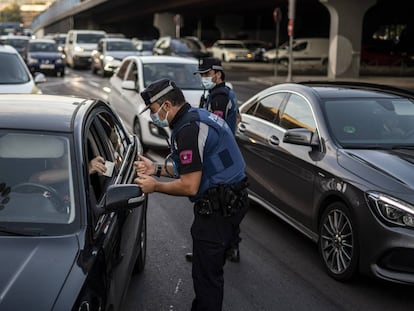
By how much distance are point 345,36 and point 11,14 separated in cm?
15916

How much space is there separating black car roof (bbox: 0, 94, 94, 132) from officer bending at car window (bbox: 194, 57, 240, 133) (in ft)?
5.41

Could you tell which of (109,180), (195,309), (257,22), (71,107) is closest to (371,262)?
(195,309)

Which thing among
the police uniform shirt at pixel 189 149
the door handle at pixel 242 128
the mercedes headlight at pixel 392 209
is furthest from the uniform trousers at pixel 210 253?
the door handle at pixel 242 128

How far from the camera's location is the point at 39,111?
13.1ft

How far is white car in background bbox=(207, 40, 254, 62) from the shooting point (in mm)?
42812

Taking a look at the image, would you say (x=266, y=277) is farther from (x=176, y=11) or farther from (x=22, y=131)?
(x=176, y=11)

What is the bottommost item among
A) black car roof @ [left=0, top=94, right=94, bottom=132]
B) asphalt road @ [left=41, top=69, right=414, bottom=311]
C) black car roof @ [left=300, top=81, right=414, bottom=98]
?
asphalt road @ [left=41, top=69, right=414, bottom=311]

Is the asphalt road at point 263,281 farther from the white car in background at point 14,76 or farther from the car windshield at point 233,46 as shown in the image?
the car windshield at point 233,46

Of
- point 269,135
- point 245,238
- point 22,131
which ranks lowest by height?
point 245,238

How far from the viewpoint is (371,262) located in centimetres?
456

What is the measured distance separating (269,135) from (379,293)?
2.24 m

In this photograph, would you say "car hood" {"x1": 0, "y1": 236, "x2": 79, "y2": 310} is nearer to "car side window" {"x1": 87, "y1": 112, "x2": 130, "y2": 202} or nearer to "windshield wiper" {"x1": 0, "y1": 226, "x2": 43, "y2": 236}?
"windshield wiper" {"x1": 0, "y1": 226, "x2": 43, "y2": 236}

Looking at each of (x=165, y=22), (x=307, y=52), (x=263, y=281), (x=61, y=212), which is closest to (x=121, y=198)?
(x=61, y=212)

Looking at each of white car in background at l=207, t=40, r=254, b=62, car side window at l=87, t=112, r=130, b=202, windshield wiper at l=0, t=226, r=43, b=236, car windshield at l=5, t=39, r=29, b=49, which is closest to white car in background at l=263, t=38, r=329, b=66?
white car in background at l=207, t=40, r=254, b=62
